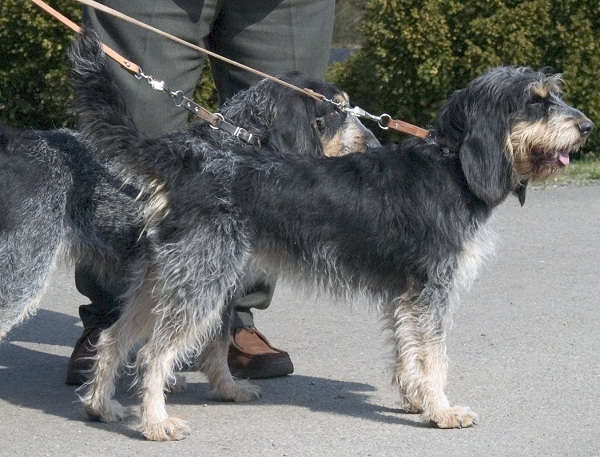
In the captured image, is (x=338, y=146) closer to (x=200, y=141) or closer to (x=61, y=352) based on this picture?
(x=200, y=141)

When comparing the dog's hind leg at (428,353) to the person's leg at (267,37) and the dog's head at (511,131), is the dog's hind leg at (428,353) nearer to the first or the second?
the dog's head at (511,131)

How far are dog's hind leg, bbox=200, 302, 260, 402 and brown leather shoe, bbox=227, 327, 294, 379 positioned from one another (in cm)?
33

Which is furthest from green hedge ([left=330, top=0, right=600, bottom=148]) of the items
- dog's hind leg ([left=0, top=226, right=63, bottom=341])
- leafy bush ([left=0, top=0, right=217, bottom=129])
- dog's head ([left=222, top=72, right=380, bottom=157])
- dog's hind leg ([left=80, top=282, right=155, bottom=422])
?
dog's hind leg ([left=0, top=226, right=63, bottom=341])

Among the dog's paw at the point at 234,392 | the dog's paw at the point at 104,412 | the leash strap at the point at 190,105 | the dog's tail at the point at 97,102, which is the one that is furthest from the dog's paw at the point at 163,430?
the leash strap at the point at 190,105

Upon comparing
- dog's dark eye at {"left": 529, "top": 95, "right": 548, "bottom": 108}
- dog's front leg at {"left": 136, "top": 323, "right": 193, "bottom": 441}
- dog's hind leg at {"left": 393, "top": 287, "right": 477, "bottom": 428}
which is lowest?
dog's front leg at {"left": 136, "top": 323, "right": 193, "bottom": 441}

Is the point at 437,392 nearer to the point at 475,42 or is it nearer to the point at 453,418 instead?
the point at 453,418

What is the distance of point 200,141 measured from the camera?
477 cm

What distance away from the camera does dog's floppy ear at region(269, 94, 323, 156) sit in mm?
5203

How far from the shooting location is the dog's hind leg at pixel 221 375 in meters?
5.18

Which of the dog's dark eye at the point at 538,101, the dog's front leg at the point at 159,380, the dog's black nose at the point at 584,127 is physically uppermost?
the dog's dark eye at the point at 538,101

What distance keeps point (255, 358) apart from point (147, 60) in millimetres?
1554

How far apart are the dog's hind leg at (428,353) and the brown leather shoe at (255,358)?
0.95 m

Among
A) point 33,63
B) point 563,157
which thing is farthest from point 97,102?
point 33,63

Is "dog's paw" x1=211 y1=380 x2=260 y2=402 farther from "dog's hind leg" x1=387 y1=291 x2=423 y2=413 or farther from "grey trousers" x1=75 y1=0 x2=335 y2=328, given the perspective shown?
"dog's hind leg" x1=387 y1=291 x2=423 y2=413
